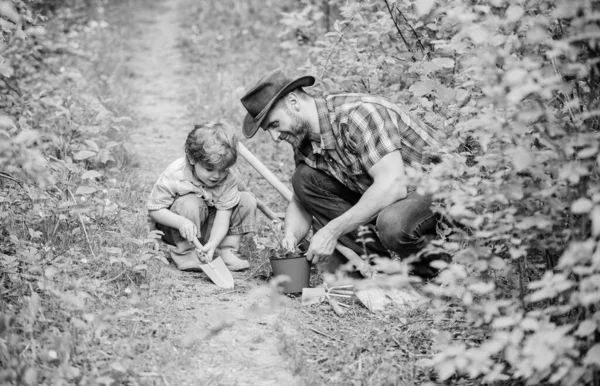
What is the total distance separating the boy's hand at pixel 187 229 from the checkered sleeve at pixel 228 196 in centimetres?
27

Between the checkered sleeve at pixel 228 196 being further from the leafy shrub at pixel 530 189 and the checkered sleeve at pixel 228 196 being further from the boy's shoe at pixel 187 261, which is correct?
the leafy shrub at pixel 530 189

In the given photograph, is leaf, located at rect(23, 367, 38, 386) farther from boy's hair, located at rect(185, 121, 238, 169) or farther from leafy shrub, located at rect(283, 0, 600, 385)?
boy's hair, located at rect(185, 121, 238, 169)

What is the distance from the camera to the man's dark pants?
11.3ft

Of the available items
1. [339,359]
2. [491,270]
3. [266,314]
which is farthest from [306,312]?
[491,270]

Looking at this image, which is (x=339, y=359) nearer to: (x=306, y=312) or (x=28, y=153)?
(x=306, y=312)

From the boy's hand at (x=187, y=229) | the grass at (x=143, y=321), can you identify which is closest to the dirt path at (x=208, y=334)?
the grass at (x=143, y=321)

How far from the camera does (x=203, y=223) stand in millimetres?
4027

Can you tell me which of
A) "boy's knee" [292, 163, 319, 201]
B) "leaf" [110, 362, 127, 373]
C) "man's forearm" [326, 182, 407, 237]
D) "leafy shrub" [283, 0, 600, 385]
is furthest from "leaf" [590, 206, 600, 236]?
"boy's knee" [292, 163, 319, 201]

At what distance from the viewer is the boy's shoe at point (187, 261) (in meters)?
3.85

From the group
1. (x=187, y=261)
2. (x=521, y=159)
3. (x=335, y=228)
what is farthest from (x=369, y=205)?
(x=521, y=159)

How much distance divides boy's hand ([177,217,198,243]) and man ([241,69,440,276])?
1.59 ft

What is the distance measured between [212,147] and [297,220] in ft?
2.22

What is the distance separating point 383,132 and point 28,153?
1.65 m

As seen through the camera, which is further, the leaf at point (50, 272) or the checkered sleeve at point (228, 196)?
the checkered sleeve at point (228, 196)
